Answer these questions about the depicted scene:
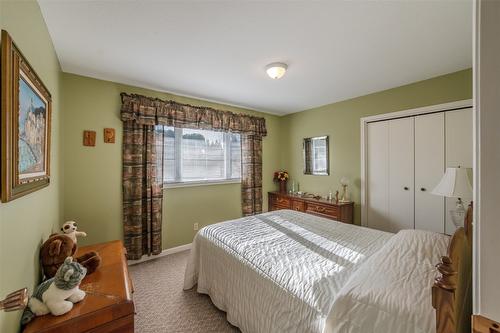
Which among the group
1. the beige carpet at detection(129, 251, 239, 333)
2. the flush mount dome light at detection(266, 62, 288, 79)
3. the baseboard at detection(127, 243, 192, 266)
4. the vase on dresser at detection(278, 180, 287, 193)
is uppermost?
the flush mount dome light at detection(266, 62, 288, 79)

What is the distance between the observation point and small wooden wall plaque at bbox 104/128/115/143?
2.61m

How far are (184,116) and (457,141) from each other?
136 inches

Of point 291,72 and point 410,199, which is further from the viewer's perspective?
point 410,199

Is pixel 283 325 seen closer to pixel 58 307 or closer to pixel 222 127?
pixel 58 307

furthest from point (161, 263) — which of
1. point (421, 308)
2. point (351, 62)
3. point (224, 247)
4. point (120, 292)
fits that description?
point (351, 62)

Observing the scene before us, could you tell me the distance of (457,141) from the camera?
2.44 metres

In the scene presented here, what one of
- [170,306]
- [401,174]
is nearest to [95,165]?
[170,306]

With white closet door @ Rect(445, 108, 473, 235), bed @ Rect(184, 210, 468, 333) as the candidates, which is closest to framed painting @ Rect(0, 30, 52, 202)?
bed @ Rect(184, 210, 468, 333)

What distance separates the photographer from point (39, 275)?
136 cm

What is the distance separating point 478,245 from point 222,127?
3256 millimetres

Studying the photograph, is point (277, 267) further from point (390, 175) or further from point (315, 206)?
point (390, 175)

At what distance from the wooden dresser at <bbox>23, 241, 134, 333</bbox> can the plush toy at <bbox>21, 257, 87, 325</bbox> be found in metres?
0.03

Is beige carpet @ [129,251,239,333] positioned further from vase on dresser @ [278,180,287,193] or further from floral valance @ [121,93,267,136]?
vase on dresser @ [278,180,287,193]

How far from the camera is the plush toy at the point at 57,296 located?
1.04 m
